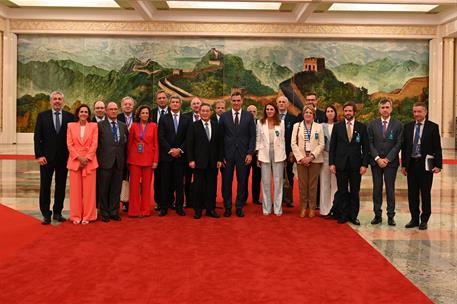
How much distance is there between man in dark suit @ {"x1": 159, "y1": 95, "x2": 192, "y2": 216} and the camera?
813 centimetres

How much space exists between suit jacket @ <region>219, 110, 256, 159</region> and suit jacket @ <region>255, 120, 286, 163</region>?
0.40 ft

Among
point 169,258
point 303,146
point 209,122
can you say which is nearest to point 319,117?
point 303,146

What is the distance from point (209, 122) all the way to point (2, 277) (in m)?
4.24

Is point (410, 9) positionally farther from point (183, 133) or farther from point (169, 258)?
point (169, 258)

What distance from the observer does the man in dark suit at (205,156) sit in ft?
26.1

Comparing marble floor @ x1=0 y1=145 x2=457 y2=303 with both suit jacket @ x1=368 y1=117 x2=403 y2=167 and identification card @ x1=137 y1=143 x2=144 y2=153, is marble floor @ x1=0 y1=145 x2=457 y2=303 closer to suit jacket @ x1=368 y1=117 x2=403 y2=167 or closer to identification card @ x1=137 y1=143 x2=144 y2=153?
suit jacket @ x1=368 y1=117 x2=403 y2=167

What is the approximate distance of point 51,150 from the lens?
24.3 feet

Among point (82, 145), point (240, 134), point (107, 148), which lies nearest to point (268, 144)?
point (240, 134)

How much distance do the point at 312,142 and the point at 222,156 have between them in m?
1.50

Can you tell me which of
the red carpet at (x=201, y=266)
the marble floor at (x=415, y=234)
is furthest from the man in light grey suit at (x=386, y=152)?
the red carpet at (x=201, y=266)

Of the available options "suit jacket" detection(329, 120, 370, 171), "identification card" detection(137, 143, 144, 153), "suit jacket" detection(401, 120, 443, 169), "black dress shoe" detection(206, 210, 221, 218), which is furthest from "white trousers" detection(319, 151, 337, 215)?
"identification card" detection(137, 143, 144, 153)

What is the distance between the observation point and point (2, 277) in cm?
475

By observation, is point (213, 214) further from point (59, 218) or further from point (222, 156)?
point (59, 218)

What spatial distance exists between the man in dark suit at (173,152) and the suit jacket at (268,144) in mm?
1234
